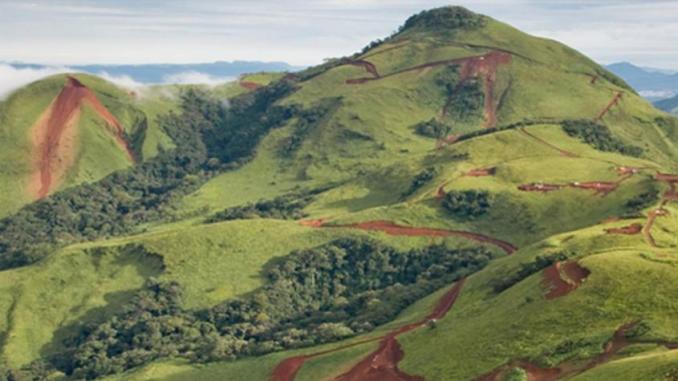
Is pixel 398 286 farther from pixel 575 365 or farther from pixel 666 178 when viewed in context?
pixel 575 365

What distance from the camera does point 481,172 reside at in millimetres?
182375

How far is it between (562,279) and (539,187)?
266 ft

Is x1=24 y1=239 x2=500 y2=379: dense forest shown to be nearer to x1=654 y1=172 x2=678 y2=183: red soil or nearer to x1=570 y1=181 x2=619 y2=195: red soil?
x1=570 y1=181 x2=619 y2=195: red soil

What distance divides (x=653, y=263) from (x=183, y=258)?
339ft

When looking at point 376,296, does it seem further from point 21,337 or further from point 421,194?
point 21,337

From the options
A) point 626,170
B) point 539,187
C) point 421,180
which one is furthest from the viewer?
point 421,180

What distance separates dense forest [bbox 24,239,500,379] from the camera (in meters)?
118

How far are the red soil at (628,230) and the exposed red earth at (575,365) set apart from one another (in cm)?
3826

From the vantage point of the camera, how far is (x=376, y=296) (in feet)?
425

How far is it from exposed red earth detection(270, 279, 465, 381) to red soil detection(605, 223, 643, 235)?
2466 cm

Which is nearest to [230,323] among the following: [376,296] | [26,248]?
[376,296]

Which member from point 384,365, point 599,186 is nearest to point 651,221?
point 599,186

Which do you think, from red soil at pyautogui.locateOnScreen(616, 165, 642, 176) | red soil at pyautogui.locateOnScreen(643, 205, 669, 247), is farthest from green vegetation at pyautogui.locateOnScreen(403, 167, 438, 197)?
red soil at pyautogui.locateOnScreen(643, 205, 669, 247)

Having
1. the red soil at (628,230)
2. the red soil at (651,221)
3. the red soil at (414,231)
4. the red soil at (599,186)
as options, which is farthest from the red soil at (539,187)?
the red soil at (628,230)
